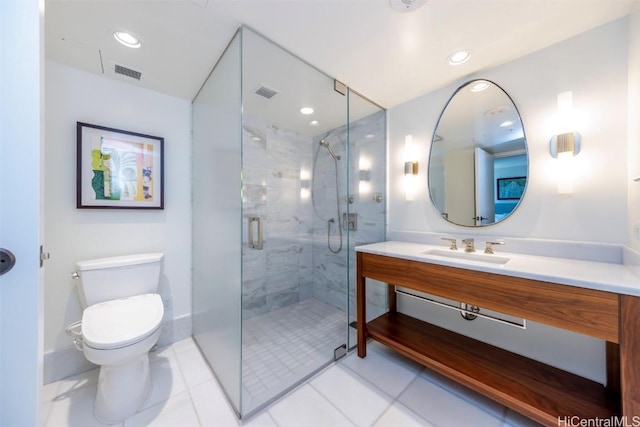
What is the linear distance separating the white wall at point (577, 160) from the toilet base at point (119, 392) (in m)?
2.17

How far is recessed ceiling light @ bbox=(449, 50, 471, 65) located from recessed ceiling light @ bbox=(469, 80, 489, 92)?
25cm

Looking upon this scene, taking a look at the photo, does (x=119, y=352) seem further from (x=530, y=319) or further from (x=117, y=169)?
(x=530, y=319)

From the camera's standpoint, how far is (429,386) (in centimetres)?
148

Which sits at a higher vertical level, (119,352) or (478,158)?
(478,158)

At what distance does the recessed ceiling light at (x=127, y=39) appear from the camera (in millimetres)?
1330

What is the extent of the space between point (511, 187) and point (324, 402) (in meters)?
1.86

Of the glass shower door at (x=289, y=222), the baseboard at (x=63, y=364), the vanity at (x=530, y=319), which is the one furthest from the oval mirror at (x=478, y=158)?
the baseboard at (x=63, y=364)

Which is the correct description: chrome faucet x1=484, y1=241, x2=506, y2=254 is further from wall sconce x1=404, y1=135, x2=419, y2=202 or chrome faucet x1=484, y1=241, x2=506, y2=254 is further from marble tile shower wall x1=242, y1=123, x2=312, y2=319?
marble tile shower wall x1=242, y1=123, x2=312, y2=319

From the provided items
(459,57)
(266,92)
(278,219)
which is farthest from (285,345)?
(459,57)

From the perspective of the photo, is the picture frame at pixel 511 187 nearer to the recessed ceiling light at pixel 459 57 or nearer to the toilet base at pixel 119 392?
the recessed ceiling light at pixel 459 57

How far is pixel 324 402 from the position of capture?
1.36 metres

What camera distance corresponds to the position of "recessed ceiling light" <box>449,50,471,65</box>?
1504 millimetres

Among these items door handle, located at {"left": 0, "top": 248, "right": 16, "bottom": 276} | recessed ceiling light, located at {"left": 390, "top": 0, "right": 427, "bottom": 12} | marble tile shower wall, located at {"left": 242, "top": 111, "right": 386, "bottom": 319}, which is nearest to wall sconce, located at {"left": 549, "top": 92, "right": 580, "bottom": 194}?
recessed ceiling light, located at {"left": 390, "top": 0, "right": 427, "bottom": 12}

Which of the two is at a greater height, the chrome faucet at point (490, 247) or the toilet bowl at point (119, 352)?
the chrome faucet at point (490, 247)
